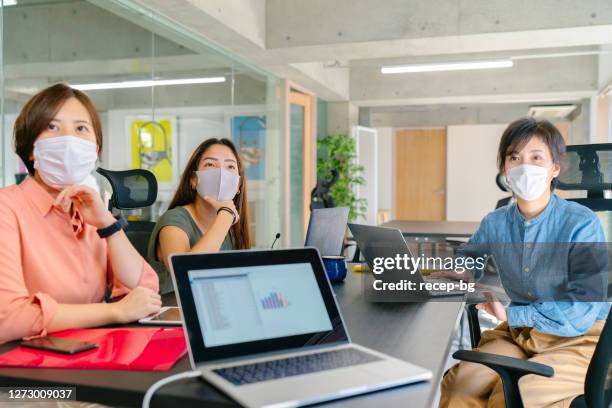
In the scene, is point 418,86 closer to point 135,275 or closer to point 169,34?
point 169,34

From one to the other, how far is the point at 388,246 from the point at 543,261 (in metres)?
0.56

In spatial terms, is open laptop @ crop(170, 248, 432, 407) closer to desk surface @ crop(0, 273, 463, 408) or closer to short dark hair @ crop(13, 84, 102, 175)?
desk surface @ crop(0, 273, 463, 408)

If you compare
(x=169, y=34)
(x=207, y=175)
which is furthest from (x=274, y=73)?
(x=207, y=175)

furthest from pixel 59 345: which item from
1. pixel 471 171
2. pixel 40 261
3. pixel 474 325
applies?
pixel 471 171

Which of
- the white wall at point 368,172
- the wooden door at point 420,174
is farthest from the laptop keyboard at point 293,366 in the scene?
the wooden door at point 420,174

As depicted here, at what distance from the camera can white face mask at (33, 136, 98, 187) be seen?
1.52 m

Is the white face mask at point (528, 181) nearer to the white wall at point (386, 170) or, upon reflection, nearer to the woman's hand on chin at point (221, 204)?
the woman's hand on chin at point (221, 204)

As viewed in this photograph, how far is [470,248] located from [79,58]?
9.50 feet

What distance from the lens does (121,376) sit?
1068mm

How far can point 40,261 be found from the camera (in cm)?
142

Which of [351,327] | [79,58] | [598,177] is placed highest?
[79,58]

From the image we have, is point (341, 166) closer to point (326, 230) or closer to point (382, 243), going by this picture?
point (326, 230)

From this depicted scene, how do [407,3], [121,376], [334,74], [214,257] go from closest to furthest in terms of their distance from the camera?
[121,376] < [214,257] < [407,3] < [334,74]

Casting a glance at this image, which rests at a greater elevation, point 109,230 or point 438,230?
point 109,230
